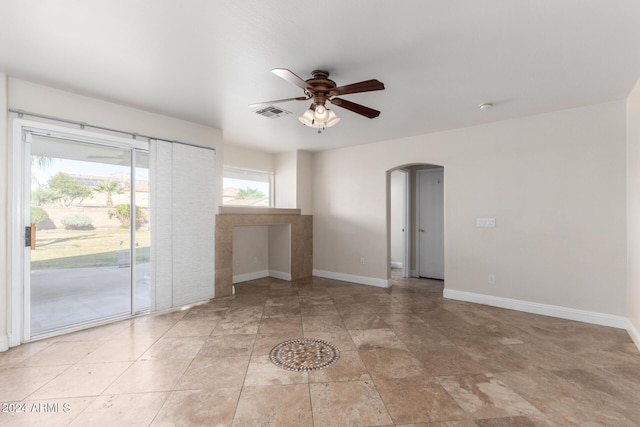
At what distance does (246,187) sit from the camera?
600cm

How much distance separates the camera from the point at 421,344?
3.01m

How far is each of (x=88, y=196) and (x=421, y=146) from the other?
15.8ft

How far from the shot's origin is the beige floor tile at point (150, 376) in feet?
7.44

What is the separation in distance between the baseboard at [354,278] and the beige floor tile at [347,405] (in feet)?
10.6

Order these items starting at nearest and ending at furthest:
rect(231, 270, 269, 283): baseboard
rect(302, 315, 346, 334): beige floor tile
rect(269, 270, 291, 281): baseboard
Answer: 1. rect(302, 315, 346, 334): beige floor tile
2. rect(231, 270, 269, 283): baseboard
3. rect(269, 270, 291, 281): baseboard

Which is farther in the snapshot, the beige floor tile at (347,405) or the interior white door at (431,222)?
the interior white door at (431,222)

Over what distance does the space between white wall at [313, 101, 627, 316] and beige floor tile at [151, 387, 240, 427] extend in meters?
3.79

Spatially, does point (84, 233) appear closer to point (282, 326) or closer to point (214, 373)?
point (214, 373)

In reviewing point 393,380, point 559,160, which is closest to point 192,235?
point 393,380

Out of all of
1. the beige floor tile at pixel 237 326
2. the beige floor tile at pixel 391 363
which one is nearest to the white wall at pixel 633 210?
the beige floor tile at pixel 391 363

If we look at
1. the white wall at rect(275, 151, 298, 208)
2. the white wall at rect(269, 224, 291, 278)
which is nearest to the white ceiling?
the white wall at rect(275, 151, 298, 208)

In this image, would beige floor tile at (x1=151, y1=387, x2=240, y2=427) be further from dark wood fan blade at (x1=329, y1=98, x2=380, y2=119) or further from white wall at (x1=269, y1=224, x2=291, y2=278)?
white wall at (x1=269, y1=224, x2=291, y2=278)

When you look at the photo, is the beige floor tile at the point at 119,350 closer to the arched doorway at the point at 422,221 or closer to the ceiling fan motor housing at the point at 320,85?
the ceiling fan motor housing at the point at 320,85

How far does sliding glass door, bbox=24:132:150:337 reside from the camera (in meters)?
3.15
